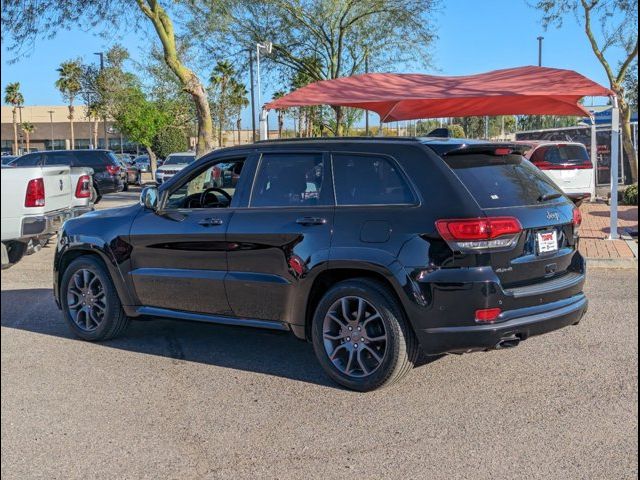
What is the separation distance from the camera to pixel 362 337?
493cm

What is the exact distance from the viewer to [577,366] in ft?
17.8

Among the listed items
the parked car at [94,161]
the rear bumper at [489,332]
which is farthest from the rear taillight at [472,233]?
the parked car at [94,161]

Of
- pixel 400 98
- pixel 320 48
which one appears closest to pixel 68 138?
pixel 320 48

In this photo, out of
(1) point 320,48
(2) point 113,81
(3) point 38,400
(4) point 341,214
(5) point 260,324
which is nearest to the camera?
(3) point 38,400

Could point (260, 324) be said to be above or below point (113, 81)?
below

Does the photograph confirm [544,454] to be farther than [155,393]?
No

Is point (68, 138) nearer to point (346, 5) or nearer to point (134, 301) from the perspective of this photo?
point (346, 5)

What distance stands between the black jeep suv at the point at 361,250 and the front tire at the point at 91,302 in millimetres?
32

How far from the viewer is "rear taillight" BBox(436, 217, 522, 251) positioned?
4500 mm

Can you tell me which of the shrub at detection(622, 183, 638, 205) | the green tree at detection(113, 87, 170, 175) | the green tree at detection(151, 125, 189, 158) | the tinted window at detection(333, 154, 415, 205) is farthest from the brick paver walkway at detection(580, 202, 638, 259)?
the green tree at detection(151, 125, 189, 158)

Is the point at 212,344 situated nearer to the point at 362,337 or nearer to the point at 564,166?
the point at 362,337

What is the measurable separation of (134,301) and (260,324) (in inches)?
51.5

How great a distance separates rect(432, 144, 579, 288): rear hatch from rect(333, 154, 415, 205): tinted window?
37cm

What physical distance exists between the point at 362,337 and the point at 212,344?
179 centimetres
